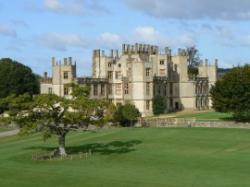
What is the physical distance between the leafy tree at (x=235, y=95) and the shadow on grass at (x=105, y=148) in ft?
54.0

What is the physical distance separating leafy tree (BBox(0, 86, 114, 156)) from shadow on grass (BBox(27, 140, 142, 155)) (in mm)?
3240

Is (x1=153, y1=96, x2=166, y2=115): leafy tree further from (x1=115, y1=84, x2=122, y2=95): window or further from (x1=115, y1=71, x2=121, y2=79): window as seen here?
(x1=115, y1=71, x2=121, y2=79): window

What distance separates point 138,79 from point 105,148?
3633 centimetres

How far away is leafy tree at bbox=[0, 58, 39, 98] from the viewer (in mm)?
100688

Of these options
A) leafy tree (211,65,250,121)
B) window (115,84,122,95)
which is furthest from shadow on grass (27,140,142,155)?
window (115,84,122,95)

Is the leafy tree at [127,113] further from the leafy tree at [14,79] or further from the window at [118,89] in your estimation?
the leafy tree at [14,79]

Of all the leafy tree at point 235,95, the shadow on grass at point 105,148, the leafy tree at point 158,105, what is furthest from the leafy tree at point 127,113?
the shadow on grass at point 105,148

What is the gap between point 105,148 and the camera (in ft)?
174

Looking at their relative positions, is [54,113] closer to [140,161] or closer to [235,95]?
[140,161]

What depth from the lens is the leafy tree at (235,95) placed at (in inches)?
2714

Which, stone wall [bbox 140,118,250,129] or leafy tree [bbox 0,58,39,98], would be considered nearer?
stone wall [bbox 140,118,250,129]

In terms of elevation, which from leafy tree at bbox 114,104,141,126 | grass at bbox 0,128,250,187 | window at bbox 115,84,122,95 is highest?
window at bbox 115,84,122,95

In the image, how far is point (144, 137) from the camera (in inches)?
2419

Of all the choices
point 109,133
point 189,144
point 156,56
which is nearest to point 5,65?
point 156,56
